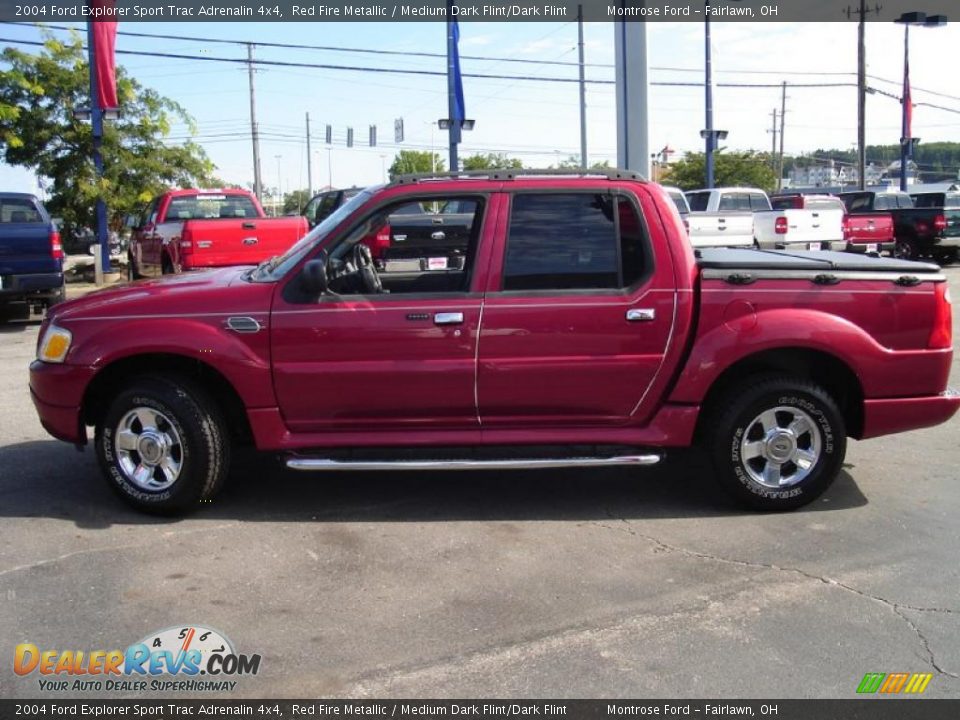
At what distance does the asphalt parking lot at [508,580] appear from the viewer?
3443mm

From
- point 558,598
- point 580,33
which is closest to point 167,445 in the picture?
point 558,598

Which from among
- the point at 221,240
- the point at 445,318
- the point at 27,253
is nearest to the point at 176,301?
the point at 445,318

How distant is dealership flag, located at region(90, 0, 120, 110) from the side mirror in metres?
16.8

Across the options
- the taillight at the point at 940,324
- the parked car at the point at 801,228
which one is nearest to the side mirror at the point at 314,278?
the taillight at the point at 940,324

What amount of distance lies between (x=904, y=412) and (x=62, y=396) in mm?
4775

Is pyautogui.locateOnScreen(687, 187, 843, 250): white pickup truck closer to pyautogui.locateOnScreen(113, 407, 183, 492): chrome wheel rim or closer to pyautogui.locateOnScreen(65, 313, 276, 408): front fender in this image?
pyautogui.locateOnScreen(65, 313, 276, 408): front fender

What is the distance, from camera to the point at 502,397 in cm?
494

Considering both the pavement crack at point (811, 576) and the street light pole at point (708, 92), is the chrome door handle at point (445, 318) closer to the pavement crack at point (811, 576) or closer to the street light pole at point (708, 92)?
the pavement crack at point (811, 576)

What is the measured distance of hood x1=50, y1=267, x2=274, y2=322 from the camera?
4.89m

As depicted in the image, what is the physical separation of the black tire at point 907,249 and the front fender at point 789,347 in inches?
764

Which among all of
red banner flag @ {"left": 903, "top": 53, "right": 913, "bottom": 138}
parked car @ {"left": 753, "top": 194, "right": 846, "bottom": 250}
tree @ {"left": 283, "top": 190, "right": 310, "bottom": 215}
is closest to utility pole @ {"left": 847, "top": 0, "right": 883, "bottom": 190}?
red banner flag @ {"left": 903, "top": 53, "right": 913, "bottom": 138}

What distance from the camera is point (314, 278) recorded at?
4.76m

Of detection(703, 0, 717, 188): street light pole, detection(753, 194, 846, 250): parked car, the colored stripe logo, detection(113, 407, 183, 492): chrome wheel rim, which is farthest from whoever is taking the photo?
detection(703, 0, 717, 188): street light pole

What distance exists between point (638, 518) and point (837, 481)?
4.97ft
